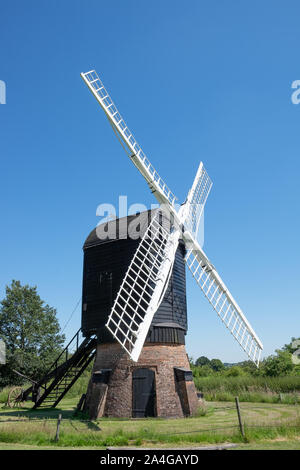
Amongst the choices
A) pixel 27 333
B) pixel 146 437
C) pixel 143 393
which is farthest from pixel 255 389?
pixel 27 333

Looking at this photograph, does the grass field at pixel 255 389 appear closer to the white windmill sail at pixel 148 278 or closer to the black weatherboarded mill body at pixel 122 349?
the black weatherboarded mill body at pixel 122 349

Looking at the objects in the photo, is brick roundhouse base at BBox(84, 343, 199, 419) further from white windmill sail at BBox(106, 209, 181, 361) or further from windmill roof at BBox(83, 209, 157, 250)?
windmill roof at BBox(83, 209, 157, 250)

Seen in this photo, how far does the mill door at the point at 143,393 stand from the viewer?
14.7 meters

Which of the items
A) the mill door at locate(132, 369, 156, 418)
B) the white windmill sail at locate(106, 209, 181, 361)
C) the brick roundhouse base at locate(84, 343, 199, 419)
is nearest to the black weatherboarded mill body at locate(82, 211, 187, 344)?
the white windmill sail at locate(106, 209, 181, 361)

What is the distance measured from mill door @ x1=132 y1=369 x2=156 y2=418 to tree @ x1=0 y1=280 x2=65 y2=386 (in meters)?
24.0

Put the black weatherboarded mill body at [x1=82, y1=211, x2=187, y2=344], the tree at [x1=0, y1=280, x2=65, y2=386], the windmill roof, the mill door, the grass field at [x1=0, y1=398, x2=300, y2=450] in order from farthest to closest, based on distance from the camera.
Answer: the tree at [x1=0, y1=280, x2=65, y2=386] → the windmill roof → the black weatherboarded mill body at [x1=82, y1=211, x2=187, y2=344] → the mill door → the grass field at [x1=0, y1=398, x2=300, y2=450]

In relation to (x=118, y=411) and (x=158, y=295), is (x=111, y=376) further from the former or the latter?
(x=158, y=295)

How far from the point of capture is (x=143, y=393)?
14930mm

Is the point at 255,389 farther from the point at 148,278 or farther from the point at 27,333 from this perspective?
the point at 27,333

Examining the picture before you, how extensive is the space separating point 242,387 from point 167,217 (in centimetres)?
1406

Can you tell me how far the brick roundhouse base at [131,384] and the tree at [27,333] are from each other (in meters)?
22.3

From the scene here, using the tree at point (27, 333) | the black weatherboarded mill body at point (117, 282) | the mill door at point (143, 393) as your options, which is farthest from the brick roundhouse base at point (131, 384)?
the tree at point (27, 333)

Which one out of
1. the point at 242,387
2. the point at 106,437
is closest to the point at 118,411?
the point at 106,437

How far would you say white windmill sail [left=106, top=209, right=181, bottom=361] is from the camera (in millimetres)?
14984
